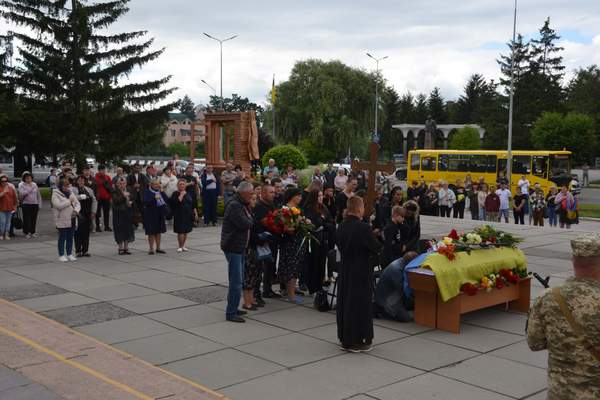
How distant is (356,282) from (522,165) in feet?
108

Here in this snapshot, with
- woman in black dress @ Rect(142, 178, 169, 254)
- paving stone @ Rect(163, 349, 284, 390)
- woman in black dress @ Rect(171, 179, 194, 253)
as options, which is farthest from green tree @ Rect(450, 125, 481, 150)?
paving stone @ Rect(163, 349, 284, 390)

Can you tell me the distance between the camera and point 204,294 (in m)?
10.6

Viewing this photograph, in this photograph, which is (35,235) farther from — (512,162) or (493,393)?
(512,162)

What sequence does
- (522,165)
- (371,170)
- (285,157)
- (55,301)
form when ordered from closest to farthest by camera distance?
(55,301)
(371,170)
(285,157)
(522,165)

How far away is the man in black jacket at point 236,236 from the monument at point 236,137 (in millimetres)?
17400

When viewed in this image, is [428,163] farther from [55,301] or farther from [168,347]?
[168,347]

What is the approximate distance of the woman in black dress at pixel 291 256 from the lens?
32.7 feet

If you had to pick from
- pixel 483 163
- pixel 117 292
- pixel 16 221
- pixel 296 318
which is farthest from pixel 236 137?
pixel 483 163

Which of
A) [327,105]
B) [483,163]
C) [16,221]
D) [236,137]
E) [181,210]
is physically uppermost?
[327,105]

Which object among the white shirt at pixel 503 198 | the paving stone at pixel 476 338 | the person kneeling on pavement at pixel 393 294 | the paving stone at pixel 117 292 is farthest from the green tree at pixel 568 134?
the paving stone at pixel 117 292

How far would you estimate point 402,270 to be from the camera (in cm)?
909

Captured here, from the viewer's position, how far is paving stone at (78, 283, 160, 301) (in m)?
10.3

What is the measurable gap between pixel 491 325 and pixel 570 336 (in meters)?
5.48

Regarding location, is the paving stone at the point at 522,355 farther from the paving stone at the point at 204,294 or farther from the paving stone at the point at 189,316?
the paving stone at the point at 204,294
